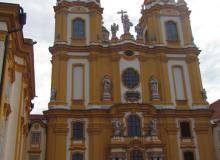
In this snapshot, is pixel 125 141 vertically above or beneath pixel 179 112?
beneath

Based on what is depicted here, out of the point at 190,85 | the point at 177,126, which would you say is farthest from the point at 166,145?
the point at 190,85

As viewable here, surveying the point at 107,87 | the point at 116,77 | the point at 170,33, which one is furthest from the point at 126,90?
the point at 170,33

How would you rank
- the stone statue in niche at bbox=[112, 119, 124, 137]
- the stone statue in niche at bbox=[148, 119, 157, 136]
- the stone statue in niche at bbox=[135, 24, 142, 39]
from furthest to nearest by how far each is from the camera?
the stone statue in niche at bbox=[135, 24, 142, 39] < the stone statue in niche at bbox=[148, 119, 157, 136] < the stone statue in niche at bbox=[112, 119, 124, 137]

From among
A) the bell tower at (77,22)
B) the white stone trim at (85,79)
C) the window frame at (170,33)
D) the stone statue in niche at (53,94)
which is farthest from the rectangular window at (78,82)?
the window frame at (170,33)

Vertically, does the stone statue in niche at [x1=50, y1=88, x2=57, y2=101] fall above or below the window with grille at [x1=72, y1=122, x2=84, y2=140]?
above

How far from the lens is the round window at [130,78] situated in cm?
3772

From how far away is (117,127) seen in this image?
3447 centimetres

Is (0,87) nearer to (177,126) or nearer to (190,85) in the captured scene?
(177,126)

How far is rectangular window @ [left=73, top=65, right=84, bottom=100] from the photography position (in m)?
36.9

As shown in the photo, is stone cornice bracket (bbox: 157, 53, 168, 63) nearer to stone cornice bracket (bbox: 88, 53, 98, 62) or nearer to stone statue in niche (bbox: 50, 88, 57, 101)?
stone cornice bracket (bbox: 88, 53, 98, 62)

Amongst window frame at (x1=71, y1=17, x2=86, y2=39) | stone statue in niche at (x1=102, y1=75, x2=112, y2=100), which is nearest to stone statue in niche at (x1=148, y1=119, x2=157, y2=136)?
stone statue in niche at (x1=102, y1=75, x2=112, y2=100)

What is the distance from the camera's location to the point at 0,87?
16.9 m

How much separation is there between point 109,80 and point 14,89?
662 inches

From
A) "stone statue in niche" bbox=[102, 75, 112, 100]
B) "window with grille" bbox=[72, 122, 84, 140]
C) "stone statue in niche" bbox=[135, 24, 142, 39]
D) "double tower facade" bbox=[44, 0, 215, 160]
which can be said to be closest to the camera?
"double tower facade" bbox=[44, 0, 215, 160]
